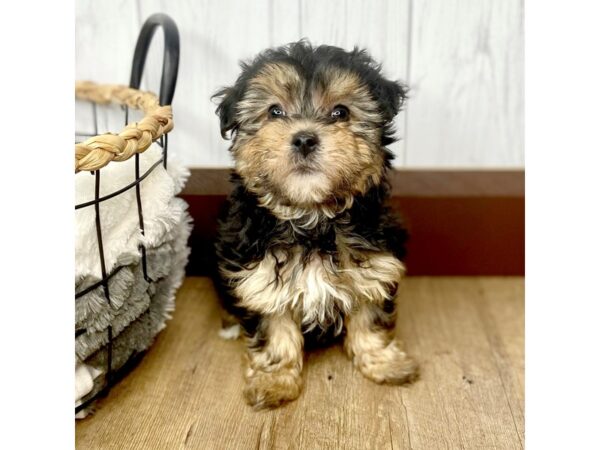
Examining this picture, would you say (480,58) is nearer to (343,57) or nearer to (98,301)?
(343,57)

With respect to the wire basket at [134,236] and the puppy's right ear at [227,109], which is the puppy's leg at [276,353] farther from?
the puppy's right ear at [227,109]

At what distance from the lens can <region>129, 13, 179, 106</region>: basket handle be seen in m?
1.51

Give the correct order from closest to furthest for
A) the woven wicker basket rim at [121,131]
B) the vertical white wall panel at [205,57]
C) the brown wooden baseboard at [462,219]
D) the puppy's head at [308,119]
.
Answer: the woven wicker basket rim at [121,131]
the puppy's head at [308,119]
the vertical white wall panel at [205,57]
the brown wooden baseboard at [462,219]

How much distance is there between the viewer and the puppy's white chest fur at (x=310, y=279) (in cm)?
154

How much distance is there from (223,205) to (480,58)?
32.0 inches

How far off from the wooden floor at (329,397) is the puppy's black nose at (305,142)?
64 cm

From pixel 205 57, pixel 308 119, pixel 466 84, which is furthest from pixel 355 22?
pixel 466 84

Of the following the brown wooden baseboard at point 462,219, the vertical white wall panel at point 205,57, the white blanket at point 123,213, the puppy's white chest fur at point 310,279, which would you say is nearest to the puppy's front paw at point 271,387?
the puppy's white chest fur at point 310,279

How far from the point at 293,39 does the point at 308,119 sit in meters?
0.19

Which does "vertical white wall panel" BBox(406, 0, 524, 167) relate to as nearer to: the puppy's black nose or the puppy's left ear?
the puppy's left ear

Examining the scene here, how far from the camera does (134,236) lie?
1.53 meters

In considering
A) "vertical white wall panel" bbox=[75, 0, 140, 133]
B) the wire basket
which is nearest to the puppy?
the wire basket

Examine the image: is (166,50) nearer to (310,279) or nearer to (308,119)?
(308,119)

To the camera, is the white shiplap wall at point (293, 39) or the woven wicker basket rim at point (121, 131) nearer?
the woven wicker basket rim at point (121, 131)
